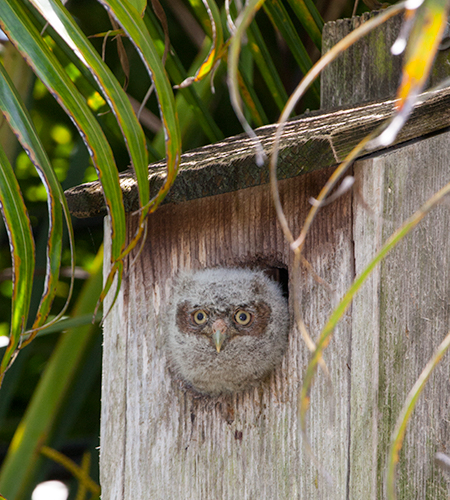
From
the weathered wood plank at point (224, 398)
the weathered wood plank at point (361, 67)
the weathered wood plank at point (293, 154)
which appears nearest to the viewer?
the weathered wood plank at point (293, 154)

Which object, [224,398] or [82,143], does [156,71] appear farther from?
[82,143]

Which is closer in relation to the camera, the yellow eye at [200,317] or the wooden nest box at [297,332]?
the wooden nest box at [297,332]

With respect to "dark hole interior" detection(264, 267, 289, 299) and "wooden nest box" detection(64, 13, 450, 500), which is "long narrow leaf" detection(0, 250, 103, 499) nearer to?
"wooden nest box" detection(64, 13, 450, 500)

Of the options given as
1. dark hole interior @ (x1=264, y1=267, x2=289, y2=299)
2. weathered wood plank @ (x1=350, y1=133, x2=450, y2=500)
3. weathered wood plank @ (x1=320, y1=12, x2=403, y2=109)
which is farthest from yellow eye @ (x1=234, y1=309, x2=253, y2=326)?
weathered wood plank @ (x1=320, y1=12, x2=403, y2=109)

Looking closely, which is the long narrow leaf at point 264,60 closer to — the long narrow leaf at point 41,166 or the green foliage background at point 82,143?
the green foliage background at point 82,143

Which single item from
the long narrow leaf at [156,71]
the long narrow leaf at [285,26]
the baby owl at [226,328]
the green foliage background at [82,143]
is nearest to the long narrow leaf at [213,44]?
the long narrow leaf at [156,71]

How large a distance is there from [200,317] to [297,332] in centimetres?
24

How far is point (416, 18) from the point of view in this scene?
1.40 feet

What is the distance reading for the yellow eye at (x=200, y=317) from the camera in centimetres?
136

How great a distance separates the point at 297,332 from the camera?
1.23 m

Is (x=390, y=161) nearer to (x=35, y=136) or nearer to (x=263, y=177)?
(x=263, y=177)

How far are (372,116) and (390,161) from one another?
92 millimetres

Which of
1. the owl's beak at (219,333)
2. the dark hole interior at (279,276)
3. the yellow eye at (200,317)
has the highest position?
the dark hole interior at (279,276)

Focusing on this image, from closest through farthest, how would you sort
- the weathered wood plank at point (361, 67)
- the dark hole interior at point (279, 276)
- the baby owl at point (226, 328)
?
the baby owl at point (226, 328)
the dark hole interior at point (279, 276)
the weathered wood plank at point (361, 67)
